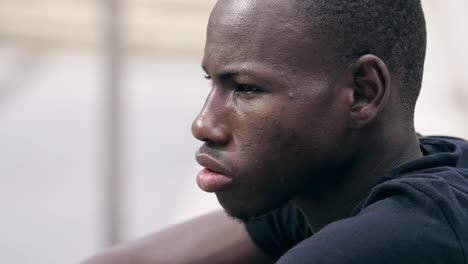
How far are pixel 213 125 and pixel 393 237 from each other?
46 centimetres

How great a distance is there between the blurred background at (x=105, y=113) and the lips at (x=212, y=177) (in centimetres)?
244

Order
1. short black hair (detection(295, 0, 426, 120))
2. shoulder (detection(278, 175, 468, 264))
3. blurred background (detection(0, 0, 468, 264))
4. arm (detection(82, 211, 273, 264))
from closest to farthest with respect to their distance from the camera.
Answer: shoulder (detection(278, 175, 468, 264)) → short black hair (detection(295, 0, 426, 120)) → arm (detection(82, 211, 273, 264)) → blurred background (detection(0, 0, 468, 264))

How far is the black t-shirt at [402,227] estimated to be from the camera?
6.09ft

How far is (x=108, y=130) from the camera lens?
4738 mm

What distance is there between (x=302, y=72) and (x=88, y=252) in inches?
160

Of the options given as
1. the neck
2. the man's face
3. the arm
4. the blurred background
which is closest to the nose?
the man's face

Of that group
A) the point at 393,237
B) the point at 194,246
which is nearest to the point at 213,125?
the point at 393,237

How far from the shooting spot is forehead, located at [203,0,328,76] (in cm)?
203

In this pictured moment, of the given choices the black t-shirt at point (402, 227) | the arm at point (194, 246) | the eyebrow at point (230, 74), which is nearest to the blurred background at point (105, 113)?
the arm at point (194, 246)

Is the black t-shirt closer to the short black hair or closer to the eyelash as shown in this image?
the short black hair

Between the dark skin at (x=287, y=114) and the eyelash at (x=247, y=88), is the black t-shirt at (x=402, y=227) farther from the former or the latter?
the eyelash at (x=247, y=88)

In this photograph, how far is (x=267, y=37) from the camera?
2.04 m

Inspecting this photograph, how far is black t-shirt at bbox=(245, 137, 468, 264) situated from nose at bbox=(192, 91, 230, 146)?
0.29m

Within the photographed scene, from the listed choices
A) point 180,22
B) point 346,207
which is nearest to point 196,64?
point 180,22
